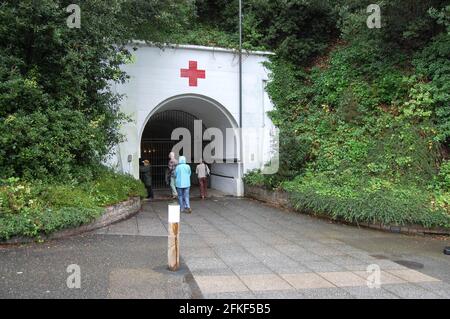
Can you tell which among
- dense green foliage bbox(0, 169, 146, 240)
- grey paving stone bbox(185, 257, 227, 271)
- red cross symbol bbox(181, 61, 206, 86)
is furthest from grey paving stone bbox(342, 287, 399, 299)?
red cross symbol bbox(181, 61, 206, 86)

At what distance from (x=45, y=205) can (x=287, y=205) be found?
6.68 metres

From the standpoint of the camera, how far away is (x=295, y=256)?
23.7 feet

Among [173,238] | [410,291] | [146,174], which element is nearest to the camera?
[410,291]

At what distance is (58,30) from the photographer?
29.3 feet

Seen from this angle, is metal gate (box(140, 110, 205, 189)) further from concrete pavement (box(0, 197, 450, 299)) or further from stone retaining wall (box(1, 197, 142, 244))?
concrete pavement (box(0, 197, 450, 299))

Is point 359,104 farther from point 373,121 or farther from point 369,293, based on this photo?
point 369,293

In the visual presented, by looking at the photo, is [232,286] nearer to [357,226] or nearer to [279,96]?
[357,226]

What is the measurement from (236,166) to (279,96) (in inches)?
116

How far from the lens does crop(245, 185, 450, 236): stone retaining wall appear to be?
30.7 feet

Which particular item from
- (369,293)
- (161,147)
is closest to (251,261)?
(369,293)

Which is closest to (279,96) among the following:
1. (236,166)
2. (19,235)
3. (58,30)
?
(236,166)

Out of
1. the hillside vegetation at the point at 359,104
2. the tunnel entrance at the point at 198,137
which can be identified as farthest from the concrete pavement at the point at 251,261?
the tunnel entrance at the point at 198,137

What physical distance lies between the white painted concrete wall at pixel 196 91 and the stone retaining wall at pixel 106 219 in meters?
2.95

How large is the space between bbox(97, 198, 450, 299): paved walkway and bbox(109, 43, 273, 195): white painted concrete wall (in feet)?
12.7
